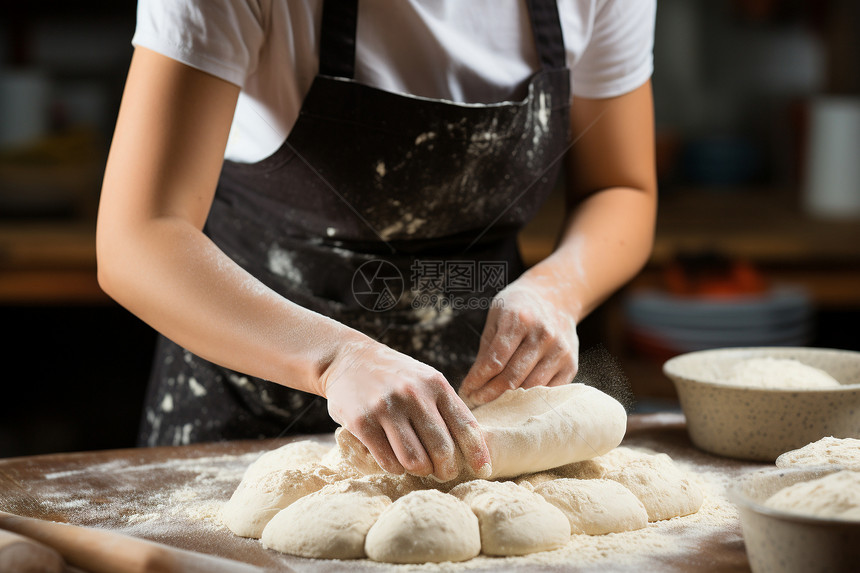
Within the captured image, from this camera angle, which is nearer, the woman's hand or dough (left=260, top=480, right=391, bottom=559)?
dough (left=260, top=480, right=391, bottom=559)

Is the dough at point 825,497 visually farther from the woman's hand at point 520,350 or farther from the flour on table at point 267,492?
the flour on table at point 267,492

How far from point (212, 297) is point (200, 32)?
1.06 ft

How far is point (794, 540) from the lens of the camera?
0.74m

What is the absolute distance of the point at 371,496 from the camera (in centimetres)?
92

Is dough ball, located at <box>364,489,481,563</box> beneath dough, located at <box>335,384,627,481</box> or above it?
beneath

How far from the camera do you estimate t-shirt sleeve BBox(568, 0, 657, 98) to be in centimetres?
138

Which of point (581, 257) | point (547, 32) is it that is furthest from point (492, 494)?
point (547, 32)

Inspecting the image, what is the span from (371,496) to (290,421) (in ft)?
1.61

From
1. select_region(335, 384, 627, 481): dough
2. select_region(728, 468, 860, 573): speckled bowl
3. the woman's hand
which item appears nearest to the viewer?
select_region(728, 468, 860, 573): speckled bowl

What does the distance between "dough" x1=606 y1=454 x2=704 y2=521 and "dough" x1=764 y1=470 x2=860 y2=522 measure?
153mm

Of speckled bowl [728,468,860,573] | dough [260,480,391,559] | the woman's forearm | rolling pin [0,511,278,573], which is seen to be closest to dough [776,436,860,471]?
speckled bowl [728,468,860,573]

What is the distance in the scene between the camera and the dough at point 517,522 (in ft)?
2.83

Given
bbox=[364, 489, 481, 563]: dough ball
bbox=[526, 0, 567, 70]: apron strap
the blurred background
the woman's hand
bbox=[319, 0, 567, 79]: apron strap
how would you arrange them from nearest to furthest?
bbox=[364, 489, 481, 563]: dough ball, the woman's hand, bbox=[319, 0, 567, 79]: apron strap, bbox=[526, 0, 567, 70]: apron strap, the blurred background
